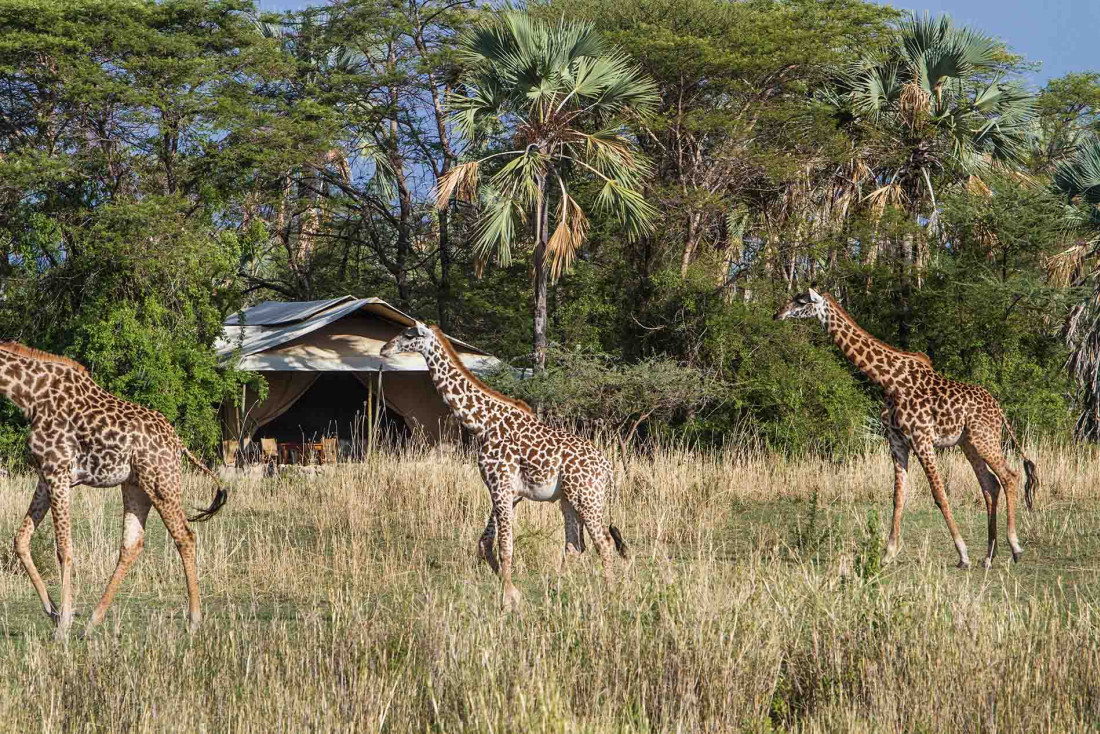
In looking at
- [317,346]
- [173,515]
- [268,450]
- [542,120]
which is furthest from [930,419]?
[317,346]

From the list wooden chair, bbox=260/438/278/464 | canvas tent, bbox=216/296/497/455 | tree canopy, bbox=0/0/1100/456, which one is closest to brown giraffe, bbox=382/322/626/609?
tree canopy, bbox=0/0/1100/456

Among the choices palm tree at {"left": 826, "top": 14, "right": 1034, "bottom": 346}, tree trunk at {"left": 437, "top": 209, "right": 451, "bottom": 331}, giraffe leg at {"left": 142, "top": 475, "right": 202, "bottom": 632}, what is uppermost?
palm tree at {"left": 826, "top": 14, "right": 1034, "bottom": 346}

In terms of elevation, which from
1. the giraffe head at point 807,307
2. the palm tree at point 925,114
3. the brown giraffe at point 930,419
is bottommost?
the brown giraffe at point 930,419

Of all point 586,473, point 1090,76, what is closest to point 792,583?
point 586,473

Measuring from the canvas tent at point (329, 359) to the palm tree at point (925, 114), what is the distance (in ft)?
28.1

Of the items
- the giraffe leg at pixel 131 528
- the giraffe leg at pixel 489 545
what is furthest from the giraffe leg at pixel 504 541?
the giraffe leg at pixel 131 528

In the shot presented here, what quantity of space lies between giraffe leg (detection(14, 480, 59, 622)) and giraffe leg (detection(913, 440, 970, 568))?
6.37 meters

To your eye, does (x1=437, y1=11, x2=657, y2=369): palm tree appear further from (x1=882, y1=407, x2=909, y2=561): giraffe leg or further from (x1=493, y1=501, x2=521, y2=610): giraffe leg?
(x1=493, y1=501, x2=521, y2=610): giraffe leg

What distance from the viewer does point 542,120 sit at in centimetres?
1884

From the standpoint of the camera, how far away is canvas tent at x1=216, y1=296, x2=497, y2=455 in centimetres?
2011

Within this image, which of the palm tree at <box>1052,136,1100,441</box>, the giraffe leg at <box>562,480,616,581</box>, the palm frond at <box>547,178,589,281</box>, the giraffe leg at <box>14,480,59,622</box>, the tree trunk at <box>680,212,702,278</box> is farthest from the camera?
the tree trunk at <box>680,212,702,278</box>

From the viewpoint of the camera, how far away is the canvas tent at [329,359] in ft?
66.0

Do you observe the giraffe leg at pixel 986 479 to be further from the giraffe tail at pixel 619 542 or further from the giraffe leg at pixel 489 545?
the giraffe leg at pixel 489 545

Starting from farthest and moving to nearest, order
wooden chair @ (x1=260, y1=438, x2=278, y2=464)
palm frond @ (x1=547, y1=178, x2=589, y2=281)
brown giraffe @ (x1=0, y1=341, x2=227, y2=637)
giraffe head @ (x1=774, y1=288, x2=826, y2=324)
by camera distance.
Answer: wooden chair @ (x1=260, y1=438, x2=278, y2=464) → palm frond @ (x1=547, y1=178, x2=589, y2=281) → giraffe head @ (x1=774, y1=288, x2=826, y2=324) → brown giraffe @ (x1=0, y1=341, x2=227, y2=637)
